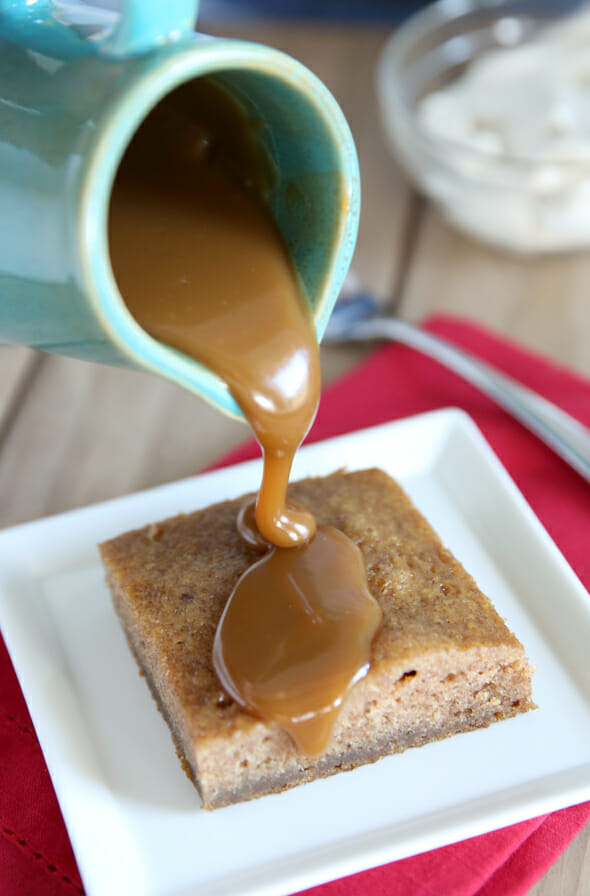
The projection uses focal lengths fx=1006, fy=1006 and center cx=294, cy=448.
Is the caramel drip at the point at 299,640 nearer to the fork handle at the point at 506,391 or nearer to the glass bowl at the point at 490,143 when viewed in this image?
the fork handle at the point at 506,391

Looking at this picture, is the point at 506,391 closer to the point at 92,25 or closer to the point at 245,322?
the point at 245,322

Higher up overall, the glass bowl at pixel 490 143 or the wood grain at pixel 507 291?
the glass bowl at pixel 490 143

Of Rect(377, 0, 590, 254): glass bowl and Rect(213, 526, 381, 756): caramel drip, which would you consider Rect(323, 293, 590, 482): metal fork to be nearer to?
Rect(377, 0, 590, 254): glass bowl

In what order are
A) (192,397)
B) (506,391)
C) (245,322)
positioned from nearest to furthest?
(245,322)
(506,391)
(192,397)

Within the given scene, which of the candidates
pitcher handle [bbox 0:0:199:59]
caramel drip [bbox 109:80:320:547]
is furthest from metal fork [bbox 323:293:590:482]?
pitcher handle [bbox 0:0:199:59]

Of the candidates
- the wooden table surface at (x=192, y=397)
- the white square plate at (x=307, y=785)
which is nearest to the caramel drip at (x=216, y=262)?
the white square plate at (x=307, y=785)

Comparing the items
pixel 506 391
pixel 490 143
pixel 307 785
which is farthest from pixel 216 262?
pixel 490 143

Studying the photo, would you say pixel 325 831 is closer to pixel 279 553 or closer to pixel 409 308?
pixel 279 553
